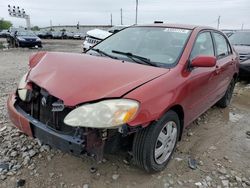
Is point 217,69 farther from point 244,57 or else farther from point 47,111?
point 244,57

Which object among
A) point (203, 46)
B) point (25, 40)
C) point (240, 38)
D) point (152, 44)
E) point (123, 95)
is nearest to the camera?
point (123, 95)

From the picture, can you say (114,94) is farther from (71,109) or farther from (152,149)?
(152,149)

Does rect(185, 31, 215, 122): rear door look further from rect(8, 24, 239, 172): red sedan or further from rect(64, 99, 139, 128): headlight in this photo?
rect(64, 99, 139, 128): headlight

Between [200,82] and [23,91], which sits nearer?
[23,91]

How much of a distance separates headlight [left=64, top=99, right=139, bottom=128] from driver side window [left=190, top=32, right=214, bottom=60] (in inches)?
51.7

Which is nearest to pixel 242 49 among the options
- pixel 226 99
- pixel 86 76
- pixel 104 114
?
pixel 226 99

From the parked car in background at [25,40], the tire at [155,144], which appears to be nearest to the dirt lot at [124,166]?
the tire at [155,144]

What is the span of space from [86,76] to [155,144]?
38.1 inches

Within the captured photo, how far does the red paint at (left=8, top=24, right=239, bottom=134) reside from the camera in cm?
233

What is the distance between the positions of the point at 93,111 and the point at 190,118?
1.58m

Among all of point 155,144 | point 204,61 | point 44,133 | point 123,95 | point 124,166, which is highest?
point 204,61

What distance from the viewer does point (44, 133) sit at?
8.00 ft

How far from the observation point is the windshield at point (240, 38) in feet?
28.9

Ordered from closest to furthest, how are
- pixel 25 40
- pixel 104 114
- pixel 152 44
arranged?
pixel 104 114, pixel 152 44, pixel 25 40
